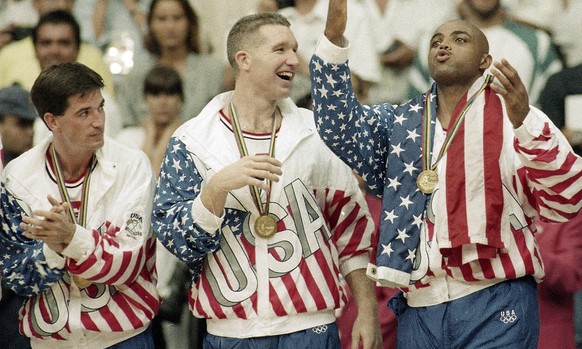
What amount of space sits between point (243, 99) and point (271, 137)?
0.24 meters

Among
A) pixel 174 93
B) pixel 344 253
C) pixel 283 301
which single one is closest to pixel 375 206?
pixel 344 253

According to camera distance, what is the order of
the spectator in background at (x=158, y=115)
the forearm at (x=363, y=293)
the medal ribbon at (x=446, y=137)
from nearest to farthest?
1. the medal ribbon at (x=446, y=137)
2. the forearm at (x=363, y=293)
3. the spectator in background at (x=158, y=115)

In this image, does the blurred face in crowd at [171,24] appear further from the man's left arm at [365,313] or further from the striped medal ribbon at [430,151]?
the striped medal ribbon at [430,151]

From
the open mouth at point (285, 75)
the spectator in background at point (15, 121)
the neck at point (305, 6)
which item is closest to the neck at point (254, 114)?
the open mouth at point (285, 75)

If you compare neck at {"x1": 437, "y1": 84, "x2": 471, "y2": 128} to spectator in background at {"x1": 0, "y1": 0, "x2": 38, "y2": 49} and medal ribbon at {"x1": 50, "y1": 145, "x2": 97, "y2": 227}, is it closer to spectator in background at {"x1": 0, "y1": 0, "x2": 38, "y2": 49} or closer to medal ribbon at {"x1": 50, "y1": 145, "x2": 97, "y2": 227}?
medal ribbon at {"x1": 50, "y1": 145, "x2": 97, "y2": 227}

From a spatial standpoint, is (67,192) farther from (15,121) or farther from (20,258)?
(15,121)

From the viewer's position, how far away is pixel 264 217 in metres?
4.93

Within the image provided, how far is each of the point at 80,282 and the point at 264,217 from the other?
2.96 feet

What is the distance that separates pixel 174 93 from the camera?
24.2ft

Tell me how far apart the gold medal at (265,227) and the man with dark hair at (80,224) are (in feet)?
1.93

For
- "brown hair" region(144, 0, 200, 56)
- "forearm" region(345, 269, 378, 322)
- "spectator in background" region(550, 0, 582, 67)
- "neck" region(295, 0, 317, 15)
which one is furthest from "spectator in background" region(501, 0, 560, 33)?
"forearm" region(345, 269, 378, 322)

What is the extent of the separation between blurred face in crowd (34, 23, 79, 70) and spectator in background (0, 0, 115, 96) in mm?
70

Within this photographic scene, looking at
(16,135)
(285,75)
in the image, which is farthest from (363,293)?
(16,135)

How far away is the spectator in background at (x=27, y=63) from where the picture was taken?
7.99 m
